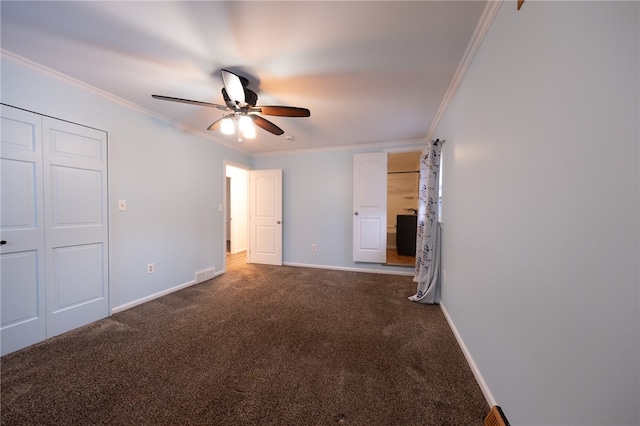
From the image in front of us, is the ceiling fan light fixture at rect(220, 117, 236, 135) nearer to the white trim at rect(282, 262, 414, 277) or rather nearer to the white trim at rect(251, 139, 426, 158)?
the white trim at rect(251, 139, 426, 158)

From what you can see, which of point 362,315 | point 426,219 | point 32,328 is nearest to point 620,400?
point 362,315

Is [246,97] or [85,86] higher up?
[85,86]

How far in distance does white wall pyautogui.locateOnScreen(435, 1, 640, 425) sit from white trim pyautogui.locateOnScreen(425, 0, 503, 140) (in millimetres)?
60

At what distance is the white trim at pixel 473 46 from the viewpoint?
1.22 m

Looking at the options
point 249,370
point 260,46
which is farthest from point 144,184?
point 249,370

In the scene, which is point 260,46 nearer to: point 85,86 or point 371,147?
point 85,86

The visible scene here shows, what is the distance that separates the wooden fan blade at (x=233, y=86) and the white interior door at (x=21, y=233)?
5.46ft

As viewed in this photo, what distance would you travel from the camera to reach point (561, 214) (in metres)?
0.76

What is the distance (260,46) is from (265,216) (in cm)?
313

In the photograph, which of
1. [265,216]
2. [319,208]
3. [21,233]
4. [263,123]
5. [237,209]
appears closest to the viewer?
[21,233]

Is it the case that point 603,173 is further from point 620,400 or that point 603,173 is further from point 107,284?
point 107,284

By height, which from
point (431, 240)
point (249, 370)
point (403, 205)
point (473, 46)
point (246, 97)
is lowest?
point (249, 370)

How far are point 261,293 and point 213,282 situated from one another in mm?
967

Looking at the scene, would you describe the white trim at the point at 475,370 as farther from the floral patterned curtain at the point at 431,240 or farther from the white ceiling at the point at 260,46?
the white ceiling at the point at 260,46
